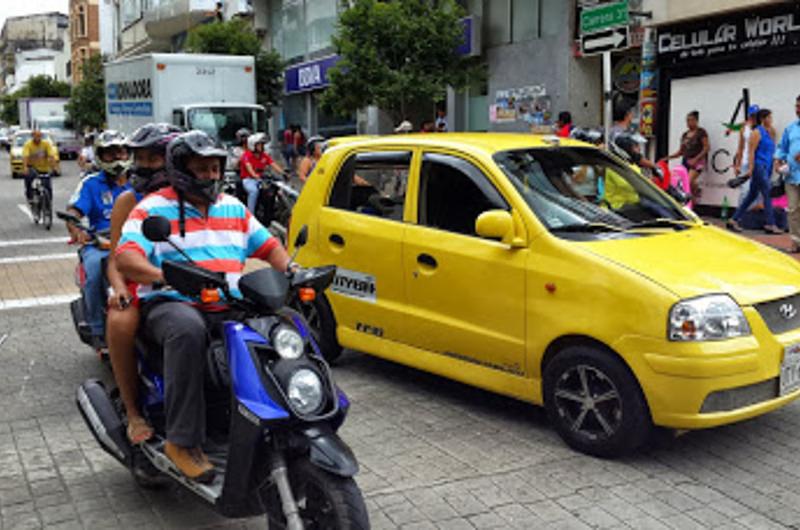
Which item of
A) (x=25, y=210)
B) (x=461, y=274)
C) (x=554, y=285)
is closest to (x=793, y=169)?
(x=461, y=274)

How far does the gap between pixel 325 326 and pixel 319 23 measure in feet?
85.0

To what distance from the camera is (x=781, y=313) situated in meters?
4.60

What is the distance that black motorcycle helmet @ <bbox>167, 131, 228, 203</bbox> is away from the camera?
3.71 meters

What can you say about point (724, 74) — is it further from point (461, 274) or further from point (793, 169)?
point (461, 274)

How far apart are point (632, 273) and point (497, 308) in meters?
0.88

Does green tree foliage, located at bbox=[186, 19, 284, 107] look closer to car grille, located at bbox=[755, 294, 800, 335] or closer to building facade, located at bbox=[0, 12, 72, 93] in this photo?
car grille, located at bbox=[755, 294, 800, 335]

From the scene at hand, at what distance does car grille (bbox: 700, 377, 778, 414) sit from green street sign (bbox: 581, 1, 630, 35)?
176 inches

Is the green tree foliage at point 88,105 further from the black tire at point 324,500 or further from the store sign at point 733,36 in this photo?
the black tire at point 324,500

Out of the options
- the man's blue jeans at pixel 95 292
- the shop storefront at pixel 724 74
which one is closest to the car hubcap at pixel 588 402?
the man's blue jeans at pixel 95 292

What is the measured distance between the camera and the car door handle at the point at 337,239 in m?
6.14

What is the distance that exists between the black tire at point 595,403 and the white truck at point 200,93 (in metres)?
16.5

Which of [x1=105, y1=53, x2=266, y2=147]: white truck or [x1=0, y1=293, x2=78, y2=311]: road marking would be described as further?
[x1=105, y1=53, x2=266, y2=147]: white truck

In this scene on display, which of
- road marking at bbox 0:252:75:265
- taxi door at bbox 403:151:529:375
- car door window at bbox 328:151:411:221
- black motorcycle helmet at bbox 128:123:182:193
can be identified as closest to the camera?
black motorcycle helmet at bbox 128:123:182:193

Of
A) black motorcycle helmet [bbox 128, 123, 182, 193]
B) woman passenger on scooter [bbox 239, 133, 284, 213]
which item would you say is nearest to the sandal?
black motorcycle helmet [bbox 128, 123, 182, 193]
